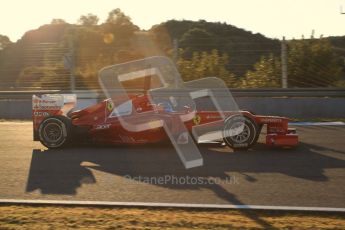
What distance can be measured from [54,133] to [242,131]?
346 cm

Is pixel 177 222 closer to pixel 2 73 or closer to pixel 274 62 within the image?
pixel 274 62

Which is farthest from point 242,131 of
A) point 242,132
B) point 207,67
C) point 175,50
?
point 207,67

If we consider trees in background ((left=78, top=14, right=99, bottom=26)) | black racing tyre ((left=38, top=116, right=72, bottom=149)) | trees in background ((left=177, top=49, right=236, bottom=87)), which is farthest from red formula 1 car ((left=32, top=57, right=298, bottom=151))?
trees in background ((left=78, top=14, right=99, bottom=26))

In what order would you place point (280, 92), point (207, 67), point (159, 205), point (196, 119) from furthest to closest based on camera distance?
point (207, 67) < point (280, 92) < point (196, 119) < point (159, 205)

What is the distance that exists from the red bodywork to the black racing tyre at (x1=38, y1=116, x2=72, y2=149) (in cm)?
17

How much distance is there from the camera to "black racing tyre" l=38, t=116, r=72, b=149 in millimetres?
9430

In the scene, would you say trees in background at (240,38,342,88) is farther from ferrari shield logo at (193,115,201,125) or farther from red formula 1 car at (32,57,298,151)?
ferrari shield logo at (193,115,201,125)

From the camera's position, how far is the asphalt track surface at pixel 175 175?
606 cm

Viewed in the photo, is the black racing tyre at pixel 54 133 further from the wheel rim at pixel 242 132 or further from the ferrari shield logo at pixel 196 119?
the wheel rim at pixel 242 132

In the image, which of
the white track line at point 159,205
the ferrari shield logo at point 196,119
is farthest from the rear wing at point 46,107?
the white track line at point 159,205

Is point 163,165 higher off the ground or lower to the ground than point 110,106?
lower

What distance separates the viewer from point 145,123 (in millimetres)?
9242

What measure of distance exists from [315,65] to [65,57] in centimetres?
828

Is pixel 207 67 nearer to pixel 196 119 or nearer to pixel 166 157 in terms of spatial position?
pixel 196 119
